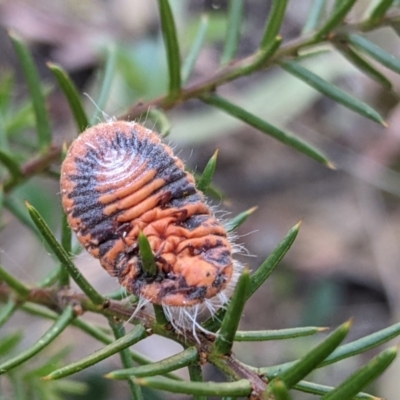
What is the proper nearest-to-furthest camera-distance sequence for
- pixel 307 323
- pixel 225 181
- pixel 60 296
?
pixel 60 296 → pixel 307 323 → pixel 225 181

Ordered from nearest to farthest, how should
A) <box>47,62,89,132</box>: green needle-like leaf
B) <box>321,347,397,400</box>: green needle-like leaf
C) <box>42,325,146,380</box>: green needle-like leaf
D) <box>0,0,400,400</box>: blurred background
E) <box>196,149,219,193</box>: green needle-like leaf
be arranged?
<box>321,347,397,400</box>: green needle-like leaf < <box>42,325,146,380</box>: green needle-like leaf < <box>196,149,219,193</box>: green needle-like leaf < <box>47,62,89,132</box>: green needle-like leaf < <box>0,0,400,400</box>: blurred background

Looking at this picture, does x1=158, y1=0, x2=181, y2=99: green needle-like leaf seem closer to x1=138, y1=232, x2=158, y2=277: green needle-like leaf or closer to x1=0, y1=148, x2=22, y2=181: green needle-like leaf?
x1=0, y1=148, x2=22, y2=181: green needle-like leaf

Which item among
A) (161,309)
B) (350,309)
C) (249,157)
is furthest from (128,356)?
(249,157)

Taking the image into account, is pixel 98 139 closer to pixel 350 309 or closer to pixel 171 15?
pixel 171 15

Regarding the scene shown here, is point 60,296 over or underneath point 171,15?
underneath

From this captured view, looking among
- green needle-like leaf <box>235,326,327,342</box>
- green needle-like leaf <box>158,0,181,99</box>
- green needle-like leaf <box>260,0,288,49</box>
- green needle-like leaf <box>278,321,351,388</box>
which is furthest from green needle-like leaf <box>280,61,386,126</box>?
green needle-like leaf <box>278,321,351,388</box>

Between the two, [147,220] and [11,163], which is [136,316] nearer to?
[147,220]
